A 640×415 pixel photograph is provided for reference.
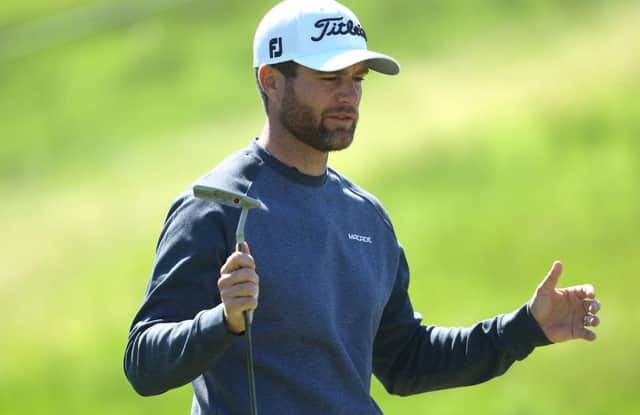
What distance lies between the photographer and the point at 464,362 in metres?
5.85

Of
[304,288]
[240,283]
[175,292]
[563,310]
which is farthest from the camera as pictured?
[563,310]

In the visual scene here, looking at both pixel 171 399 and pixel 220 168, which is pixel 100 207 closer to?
pixel 171 399

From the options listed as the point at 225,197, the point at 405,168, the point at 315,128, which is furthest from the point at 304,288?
the point at 405,168

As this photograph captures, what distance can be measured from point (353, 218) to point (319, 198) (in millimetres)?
194

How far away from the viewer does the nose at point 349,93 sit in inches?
215

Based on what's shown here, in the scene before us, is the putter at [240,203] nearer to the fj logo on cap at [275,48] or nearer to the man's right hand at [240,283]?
the man's right hand at [240,283]

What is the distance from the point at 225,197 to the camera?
4.88 metres

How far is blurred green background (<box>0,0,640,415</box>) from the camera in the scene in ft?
43.6

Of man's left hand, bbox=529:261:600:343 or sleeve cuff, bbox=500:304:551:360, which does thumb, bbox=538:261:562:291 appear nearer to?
man's left hand, bbox=529:261:600:343

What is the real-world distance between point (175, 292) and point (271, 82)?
100 cm

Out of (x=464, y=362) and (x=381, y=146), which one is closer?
(x=464, y=362)

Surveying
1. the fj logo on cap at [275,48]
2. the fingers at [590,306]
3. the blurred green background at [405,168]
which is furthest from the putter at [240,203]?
the blurred green background at [405,168]

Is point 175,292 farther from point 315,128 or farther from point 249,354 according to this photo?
point 315,128

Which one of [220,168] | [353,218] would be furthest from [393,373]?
[220,168]
